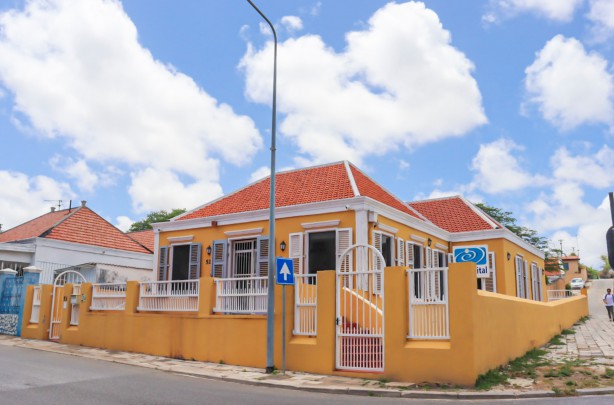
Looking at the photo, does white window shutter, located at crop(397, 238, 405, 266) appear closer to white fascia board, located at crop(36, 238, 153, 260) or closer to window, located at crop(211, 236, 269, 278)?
window, located at crop(211, 236, 269, 278)

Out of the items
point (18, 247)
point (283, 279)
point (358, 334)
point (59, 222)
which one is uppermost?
point (59, 222)

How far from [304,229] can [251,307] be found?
4.15 m

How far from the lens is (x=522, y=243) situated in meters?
23.7

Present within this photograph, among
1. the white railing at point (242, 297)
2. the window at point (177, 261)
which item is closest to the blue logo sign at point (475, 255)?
the white railing at point (242, 297)

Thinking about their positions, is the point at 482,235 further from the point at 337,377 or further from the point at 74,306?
the point at 74,306

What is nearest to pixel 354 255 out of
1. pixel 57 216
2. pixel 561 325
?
pixel 561 325

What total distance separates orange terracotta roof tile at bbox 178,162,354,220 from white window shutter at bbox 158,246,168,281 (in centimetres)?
134

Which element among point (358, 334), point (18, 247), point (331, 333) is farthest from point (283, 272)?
point (18, 247)

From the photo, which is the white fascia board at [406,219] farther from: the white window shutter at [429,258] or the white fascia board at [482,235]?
the white window shutter at [429,258]

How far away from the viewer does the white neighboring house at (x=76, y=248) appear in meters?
22.8

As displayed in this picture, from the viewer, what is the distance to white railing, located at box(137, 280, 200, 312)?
1400cm

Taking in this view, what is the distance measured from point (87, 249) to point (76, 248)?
0.67 metres

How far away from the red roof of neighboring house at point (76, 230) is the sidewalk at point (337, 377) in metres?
9.28

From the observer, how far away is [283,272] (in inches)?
446
